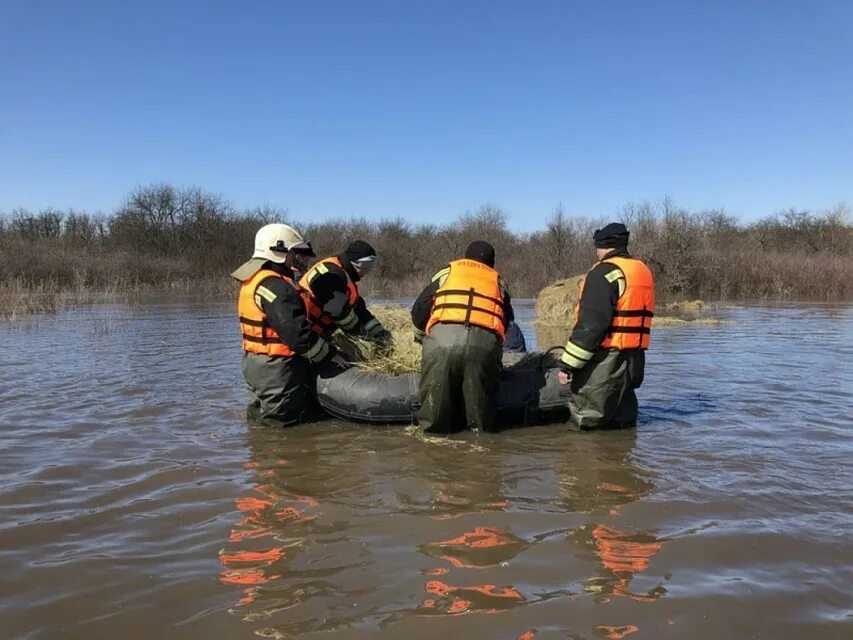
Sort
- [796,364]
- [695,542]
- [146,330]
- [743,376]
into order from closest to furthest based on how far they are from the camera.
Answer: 1. [695,542]
2. [743,376]
3. [796,364]
4. [146,330]

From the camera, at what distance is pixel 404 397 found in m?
6.54

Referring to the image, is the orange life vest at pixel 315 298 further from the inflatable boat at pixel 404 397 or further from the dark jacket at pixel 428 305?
the dark jacket at pixel 428 305

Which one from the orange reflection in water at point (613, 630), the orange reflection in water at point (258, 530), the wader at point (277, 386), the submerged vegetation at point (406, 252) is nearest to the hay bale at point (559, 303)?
the submerged vegetation at point (406, 252)

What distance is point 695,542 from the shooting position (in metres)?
3.79

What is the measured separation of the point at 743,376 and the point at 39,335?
1482 centimetres

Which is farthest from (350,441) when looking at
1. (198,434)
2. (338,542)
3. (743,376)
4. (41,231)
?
(41,231)

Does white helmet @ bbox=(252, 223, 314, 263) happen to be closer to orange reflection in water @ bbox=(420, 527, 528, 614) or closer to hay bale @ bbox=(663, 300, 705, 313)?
orange reflection in water @ bbox=(420, 527, 528, 614)

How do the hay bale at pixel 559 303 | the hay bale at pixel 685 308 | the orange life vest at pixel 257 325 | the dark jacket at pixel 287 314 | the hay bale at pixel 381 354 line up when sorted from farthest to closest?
1. the hay bale at pixel 685 308
2. the hay bale at pixel 559 303
3. the hay bale at pixel 381 354
4. the orange life vest at pixel 257 325
5. the dark jacket at pixel 287 314

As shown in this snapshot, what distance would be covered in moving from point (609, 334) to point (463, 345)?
138cm

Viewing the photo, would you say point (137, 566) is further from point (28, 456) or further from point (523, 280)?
point (523, 280)

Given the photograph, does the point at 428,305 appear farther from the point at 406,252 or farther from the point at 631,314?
the point at 406,252

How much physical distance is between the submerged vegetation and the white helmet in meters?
15.1

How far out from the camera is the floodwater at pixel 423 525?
9.82 ft

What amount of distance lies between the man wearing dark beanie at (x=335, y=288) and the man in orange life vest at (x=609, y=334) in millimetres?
2453
